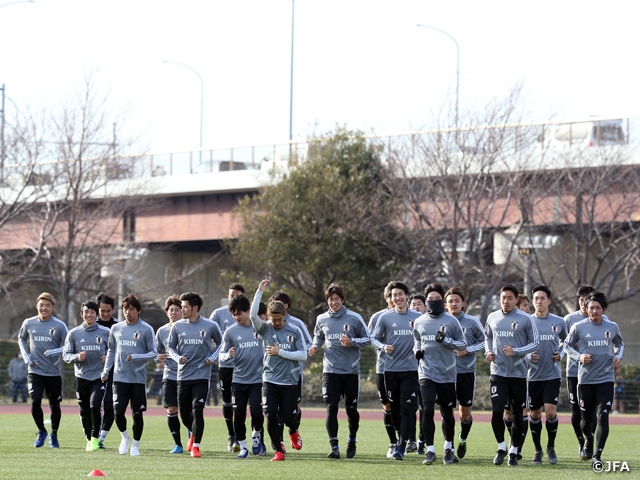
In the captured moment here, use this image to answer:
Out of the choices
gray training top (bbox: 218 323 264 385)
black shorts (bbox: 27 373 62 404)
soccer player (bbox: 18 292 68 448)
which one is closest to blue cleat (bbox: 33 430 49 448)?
soccer player (bbox: 18 292 68 448)

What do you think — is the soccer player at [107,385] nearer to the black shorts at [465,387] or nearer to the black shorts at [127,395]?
the black shorts at [127,395]

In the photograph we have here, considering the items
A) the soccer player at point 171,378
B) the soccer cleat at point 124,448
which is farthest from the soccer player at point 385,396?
the soccer cleat at point 124,448

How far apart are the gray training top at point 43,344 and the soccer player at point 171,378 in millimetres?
1521

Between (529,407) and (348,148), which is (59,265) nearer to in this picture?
(348,148)

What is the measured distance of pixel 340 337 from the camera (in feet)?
49.8

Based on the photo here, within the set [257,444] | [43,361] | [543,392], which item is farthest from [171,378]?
[543,392]

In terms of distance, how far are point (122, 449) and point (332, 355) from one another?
115 inches

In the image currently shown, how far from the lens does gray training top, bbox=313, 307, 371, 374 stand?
15203mm

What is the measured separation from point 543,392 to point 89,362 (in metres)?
6.02

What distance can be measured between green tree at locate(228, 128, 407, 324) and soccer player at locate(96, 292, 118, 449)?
1953 cm

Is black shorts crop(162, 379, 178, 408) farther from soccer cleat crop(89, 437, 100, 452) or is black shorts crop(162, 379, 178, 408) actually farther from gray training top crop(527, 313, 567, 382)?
gray training top crop(527, 313, 567, 382)

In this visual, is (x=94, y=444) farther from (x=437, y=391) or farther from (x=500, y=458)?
(x=500, y=458)

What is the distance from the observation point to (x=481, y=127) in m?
34.2

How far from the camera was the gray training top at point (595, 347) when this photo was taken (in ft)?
46.9
